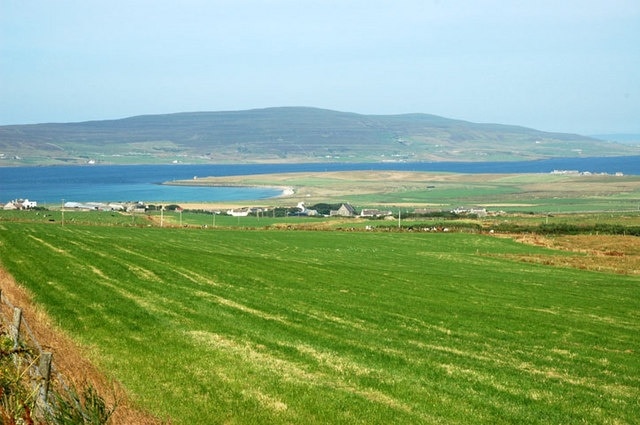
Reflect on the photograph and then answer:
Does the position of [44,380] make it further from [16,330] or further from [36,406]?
[16,330]

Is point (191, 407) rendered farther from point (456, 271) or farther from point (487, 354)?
point (456, 271)

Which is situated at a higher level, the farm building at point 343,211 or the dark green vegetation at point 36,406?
the dark green vegetation at point 36,406

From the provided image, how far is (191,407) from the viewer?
44.6 feet

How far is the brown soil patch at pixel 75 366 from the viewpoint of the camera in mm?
12648

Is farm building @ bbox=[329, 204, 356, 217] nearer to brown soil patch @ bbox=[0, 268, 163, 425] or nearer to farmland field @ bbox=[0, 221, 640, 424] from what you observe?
farmland field @ bbox=[0, 221, 640, 424]

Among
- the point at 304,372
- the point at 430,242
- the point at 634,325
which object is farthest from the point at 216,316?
the point at 430,242

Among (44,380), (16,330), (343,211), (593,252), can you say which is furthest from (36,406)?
(343,211)

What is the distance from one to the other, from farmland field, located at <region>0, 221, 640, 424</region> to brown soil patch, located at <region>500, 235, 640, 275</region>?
37.1 ft

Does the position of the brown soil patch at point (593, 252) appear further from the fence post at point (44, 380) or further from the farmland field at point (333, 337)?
the fence post at point (44, 380)

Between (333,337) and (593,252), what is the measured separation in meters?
44.4

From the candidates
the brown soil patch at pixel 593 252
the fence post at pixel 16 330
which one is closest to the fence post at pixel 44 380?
the fence post at pixel 16 330

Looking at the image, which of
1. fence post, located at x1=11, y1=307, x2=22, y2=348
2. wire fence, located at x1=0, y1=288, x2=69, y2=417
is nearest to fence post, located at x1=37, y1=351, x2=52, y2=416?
wire fence, located at x1=0, y1=288, x2=69, y2=417

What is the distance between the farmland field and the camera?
14203 millimetres

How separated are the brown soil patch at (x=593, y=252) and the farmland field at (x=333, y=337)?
11.3 metres
